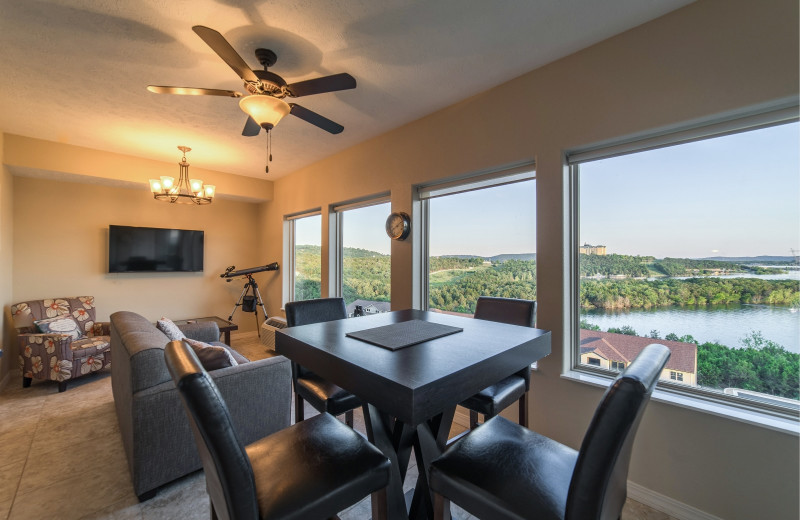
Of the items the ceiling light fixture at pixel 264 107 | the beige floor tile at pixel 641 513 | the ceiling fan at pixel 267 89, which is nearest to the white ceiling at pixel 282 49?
the ceiling fan at pixel 267 89

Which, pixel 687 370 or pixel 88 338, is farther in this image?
pixel 88 338

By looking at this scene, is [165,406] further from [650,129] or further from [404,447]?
[650,129]

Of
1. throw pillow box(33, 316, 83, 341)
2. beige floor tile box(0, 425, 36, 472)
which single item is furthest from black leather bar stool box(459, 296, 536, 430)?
throw pillow box(33, 316, 83, 341)

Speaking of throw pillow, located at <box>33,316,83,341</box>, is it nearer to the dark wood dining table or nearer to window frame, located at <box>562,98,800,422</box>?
the dark wood dining table

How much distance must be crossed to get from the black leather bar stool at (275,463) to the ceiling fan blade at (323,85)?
58.9 inches

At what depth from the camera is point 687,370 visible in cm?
175

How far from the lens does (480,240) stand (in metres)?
2.74

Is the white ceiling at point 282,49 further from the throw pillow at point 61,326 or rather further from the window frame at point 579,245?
the throw pillow at point 61,326

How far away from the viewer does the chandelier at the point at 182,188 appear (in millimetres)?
3328

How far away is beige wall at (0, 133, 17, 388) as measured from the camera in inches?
126

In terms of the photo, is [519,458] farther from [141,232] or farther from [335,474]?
[141,232]

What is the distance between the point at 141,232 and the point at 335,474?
487 cm

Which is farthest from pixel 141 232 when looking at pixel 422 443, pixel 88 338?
pixel 422 443

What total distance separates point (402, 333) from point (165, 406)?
144 cm
